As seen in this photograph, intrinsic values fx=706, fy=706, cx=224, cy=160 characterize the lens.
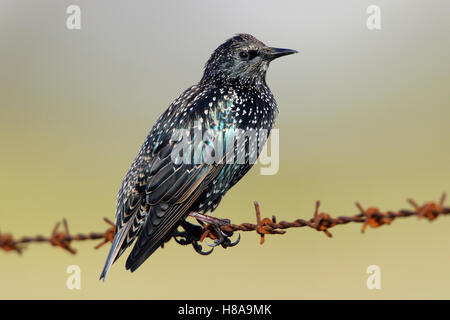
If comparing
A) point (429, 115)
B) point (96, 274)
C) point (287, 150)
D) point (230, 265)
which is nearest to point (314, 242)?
point (230, 265)

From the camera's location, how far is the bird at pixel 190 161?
5.07m

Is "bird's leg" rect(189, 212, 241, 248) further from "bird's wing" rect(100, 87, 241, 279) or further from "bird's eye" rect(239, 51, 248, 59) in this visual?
"bird's eye" rect(239, 51, 248, 59)

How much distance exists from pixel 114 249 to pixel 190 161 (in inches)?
35.1

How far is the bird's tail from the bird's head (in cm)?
179

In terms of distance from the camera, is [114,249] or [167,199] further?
[167,199]

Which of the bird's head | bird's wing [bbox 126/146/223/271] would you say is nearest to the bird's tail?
bird's wing [bbox 126/146/223/271]

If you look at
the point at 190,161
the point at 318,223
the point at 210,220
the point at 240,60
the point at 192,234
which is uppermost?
the point at 240,60

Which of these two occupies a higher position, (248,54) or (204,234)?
(248,54)

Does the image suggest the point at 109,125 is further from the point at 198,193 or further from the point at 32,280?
the point at 198,193

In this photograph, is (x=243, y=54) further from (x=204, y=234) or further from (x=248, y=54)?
(x=204, y=234)

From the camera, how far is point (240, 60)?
6.26m

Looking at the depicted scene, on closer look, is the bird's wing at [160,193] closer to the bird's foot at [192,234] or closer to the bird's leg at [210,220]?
the bird's leg at [210,220]

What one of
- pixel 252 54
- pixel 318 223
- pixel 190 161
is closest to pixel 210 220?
pixel 190 161

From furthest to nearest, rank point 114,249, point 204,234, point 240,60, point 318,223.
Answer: point 240,60 < point 204,234 < point 114,249 < point 318,223
